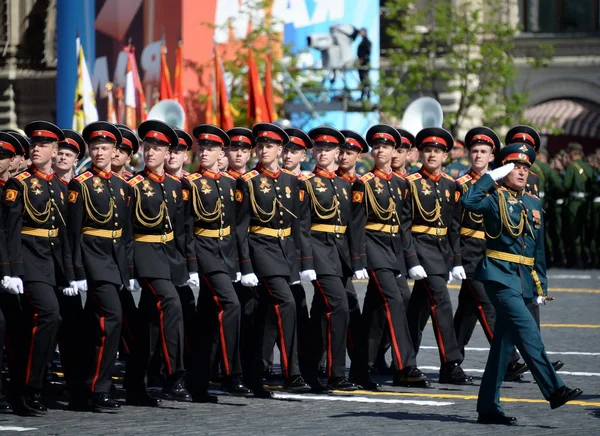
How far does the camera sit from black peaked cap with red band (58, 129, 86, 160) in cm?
1107

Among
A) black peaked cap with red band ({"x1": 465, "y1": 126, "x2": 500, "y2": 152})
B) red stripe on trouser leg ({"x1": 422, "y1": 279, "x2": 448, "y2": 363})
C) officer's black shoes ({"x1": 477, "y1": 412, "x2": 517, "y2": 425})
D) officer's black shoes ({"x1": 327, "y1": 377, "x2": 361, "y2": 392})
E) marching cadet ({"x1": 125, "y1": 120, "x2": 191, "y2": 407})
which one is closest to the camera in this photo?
officer's black shoes ({"x1": 477, "y1": 412, "x2": 517, "y2": 425})

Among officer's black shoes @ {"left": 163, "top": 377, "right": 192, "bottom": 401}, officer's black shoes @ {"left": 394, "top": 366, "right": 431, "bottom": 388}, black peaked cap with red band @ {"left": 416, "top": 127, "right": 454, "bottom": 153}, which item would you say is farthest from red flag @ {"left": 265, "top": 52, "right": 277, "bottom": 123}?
officer's black shoes @ {"left": 163, "top": 377, "right": 192, "bottom": 401}

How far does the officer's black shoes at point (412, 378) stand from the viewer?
1150 cm

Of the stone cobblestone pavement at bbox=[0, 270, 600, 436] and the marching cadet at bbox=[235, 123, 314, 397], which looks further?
the marching cadet at bbox=[235, 123, 314, 397]

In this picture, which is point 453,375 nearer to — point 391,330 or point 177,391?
point 391,330

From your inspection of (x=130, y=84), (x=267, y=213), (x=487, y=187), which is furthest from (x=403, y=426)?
(x=130, y=84)

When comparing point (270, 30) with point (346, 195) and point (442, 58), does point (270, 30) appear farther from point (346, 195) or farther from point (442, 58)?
point (346, 195)

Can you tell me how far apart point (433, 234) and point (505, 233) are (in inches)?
84.3

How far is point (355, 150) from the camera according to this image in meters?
12.0

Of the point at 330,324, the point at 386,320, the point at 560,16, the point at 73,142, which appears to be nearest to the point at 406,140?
the point at 386,320

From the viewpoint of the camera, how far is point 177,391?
10.9 m

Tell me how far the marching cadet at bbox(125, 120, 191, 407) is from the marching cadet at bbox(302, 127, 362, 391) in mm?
985

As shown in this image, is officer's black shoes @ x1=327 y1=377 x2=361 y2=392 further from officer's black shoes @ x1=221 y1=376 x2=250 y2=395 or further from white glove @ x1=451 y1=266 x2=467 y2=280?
white glove @ x1=451 y1=266 x2=467 y2=280

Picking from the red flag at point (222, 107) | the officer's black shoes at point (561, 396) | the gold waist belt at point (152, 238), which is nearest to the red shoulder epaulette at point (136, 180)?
the gold waist belt at point (152, 238)
